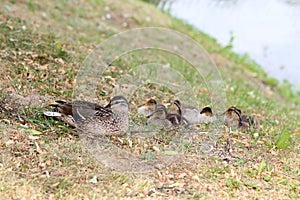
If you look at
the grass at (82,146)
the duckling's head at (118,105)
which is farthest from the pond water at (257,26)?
the duckling's head at (118,105)

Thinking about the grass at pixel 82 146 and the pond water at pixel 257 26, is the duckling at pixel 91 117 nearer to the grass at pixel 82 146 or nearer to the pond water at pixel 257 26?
the grass at pixel 82 146

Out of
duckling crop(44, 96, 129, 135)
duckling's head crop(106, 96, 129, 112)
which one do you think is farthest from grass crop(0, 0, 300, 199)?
duckling's head crop(106, 96, 129, 112)

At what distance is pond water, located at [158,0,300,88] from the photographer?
12.0m

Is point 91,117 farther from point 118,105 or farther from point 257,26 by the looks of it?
point 257,26

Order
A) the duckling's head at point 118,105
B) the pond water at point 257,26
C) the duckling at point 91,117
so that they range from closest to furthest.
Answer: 1. the duckling at point 91,117
2. the duckling's head at point 118,105
3. the pond water at point 257,26

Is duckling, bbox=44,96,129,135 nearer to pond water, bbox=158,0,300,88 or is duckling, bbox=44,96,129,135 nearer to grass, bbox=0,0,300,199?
grass, bbox=0,0,300,199

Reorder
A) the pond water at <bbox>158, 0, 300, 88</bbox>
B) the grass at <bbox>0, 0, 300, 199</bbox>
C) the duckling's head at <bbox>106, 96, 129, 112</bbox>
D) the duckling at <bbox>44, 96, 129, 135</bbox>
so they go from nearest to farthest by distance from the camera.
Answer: the grass at <bbox>0, 0, 300, 199</bbox>
the duckling at <bbox>44, 96, 129, 135</bbox>
the duckling's head at <bbox>106, 96, 129, 112</bbox>
the pond water at <bbox>158, 0, 300, 88</bbox>

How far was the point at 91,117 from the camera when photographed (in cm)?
488

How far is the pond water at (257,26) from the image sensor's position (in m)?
12.0

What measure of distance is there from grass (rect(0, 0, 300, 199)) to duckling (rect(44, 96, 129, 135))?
10 cm

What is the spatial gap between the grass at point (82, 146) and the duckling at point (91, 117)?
0.31ft

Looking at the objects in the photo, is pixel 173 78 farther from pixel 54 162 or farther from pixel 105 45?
pixel 54 162

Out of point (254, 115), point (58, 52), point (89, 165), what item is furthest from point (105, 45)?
point (89, 165)

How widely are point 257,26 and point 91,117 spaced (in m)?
10.0
